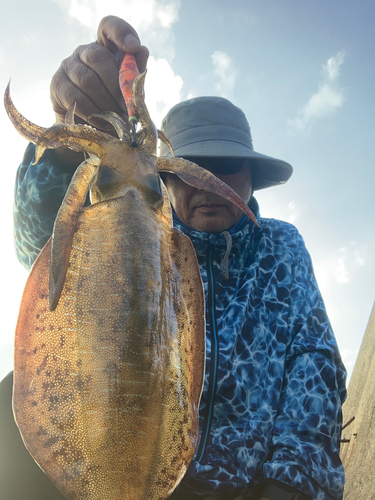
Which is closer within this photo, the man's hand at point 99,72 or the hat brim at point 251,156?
the man's hand at point 99,72

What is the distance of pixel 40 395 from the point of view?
77 centimetres

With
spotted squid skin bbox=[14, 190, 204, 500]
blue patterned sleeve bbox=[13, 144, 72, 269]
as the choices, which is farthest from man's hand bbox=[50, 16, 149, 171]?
spotted squid skin bbox=[14, 190, 204, 500]

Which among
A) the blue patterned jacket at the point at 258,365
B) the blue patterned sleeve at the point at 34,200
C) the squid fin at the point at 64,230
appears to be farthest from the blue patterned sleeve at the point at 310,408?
the blue patterned sleeve at the point at 34,200

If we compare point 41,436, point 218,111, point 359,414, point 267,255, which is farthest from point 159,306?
point 359,414

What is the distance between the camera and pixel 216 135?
290 centimetres

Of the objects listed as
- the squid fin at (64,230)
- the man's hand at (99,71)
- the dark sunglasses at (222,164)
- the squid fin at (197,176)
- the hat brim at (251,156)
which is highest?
the hat brim at (251,156)

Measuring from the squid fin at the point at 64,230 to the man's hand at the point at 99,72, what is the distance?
2.48 ft

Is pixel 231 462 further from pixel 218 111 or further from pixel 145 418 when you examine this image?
pixel 218 111

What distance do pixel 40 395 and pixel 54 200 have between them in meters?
1.68

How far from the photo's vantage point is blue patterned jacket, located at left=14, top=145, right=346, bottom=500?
1.89 m

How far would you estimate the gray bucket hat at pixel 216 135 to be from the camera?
9.03 ft

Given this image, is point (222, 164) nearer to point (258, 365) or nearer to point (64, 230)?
point (258, 365)

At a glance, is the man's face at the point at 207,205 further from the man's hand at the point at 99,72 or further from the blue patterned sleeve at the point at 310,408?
the man's hand at the point at 99,72

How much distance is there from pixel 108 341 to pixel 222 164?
7.07 feet
